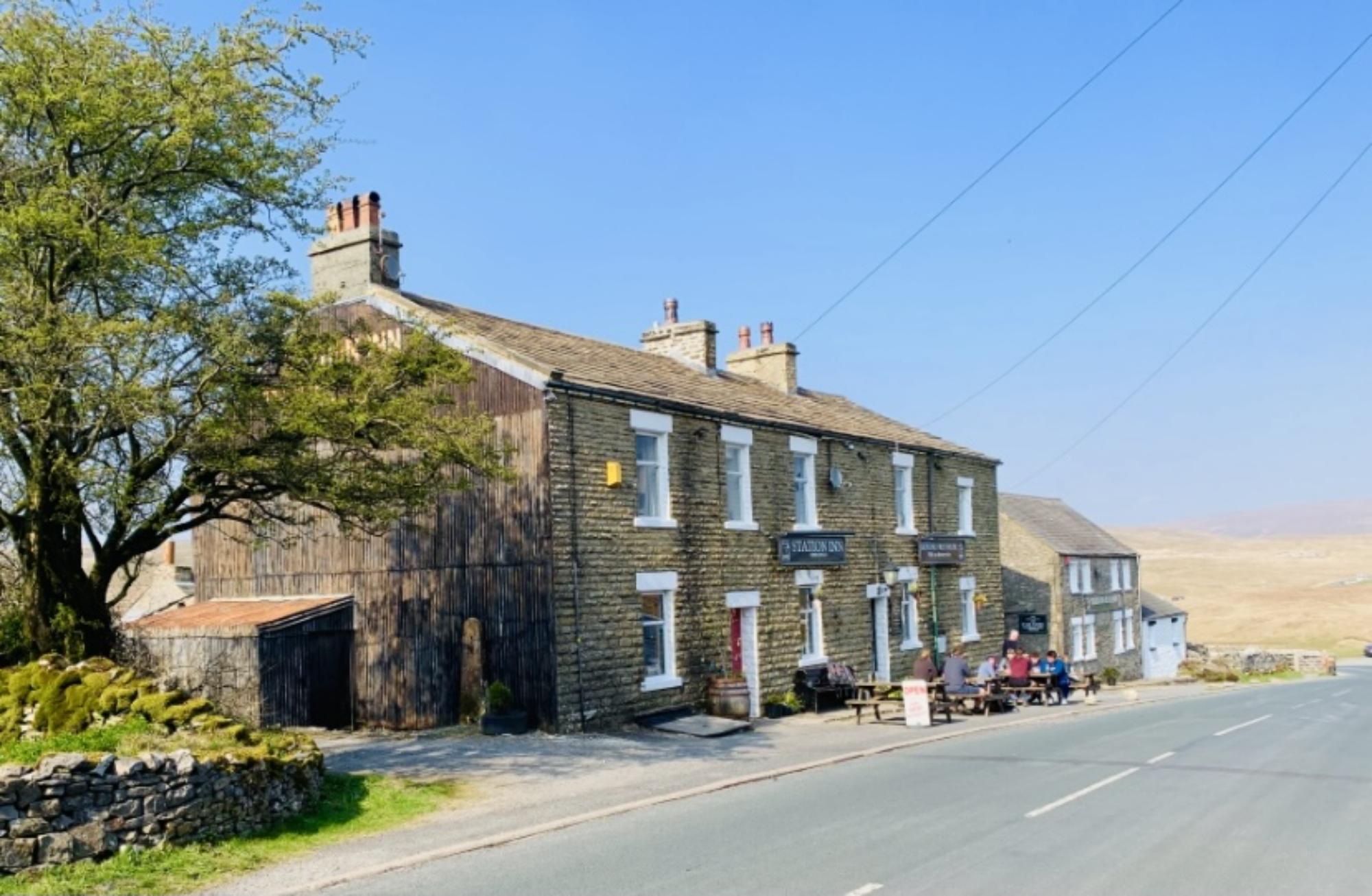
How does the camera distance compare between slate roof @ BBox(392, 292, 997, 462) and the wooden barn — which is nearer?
the wooden barn

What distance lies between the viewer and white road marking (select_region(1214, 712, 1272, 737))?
2034 cm

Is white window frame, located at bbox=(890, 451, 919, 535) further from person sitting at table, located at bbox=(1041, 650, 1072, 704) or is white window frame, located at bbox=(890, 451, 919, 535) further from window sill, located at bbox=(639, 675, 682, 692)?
window sill, located at bbox=(639, 675, 682, 692)

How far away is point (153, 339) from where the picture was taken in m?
12.7

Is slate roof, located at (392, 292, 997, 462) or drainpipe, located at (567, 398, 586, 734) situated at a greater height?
slate roof, located at (392, 292, 997, 462)

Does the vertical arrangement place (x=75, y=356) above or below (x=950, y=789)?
above

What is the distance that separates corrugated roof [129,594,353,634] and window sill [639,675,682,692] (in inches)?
226

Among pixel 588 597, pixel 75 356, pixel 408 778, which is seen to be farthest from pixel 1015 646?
pixel 75 356

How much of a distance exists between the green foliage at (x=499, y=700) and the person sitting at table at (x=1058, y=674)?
14.5 meters

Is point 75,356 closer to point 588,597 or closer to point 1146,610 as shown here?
point 588,597

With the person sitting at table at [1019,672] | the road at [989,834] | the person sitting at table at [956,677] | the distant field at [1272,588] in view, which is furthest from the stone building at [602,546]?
the distant field at [1272,588]

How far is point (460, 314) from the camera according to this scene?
22.7m

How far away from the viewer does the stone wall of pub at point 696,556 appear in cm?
1978

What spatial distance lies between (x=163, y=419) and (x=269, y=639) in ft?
25.7

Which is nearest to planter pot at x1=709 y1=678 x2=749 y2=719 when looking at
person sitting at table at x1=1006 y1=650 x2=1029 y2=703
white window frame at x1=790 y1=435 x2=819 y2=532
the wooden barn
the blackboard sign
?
white window frame at x1=790 y1=435 x2=819 y2=532
